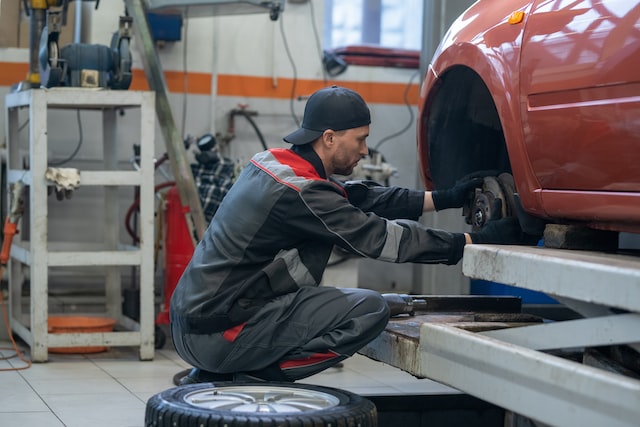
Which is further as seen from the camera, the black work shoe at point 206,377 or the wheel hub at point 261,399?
the black work shoe at point 206,377

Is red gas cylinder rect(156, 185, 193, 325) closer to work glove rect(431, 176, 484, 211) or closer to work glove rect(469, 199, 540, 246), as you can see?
work glove rect(431, 176, 484, 211)

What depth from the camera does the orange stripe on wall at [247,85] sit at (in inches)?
240

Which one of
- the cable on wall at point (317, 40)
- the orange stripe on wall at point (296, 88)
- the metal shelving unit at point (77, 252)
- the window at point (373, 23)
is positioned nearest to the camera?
the metal shelving unit at point (77, 252)

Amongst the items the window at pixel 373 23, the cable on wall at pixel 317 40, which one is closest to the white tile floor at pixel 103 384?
the cable on wall at pixel 317 40

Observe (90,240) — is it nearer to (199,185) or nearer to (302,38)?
(199,185)

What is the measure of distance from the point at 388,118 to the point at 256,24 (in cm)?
121

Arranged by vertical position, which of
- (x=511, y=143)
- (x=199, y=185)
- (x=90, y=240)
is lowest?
(x=90, y=240)

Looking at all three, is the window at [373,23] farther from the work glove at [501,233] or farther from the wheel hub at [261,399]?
the wheel hub at [261,399]

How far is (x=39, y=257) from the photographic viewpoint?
485cm

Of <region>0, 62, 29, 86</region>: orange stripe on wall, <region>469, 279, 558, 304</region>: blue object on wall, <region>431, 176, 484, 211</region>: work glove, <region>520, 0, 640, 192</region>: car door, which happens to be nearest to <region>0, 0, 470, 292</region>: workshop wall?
<region>0, 62, 29, 86</region>: orange stripe on wall

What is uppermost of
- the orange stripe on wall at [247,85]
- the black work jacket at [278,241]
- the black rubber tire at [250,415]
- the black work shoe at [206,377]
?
the orange stripe on wall at [247,85]

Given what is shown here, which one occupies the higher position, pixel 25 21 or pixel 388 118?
pixel 25 21

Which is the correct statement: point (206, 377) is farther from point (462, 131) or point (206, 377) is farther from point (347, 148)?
point (462, 131)

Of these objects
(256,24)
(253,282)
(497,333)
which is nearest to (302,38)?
(256,24)
